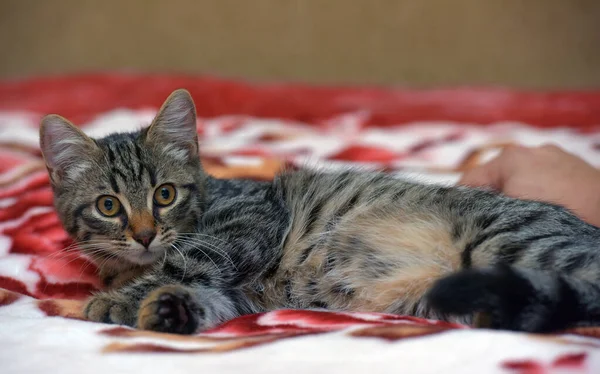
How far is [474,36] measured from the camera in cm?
330

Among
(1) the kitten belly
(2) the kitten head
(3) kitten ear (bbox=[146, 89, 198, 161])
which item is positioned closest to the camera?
(1) the kitten belly

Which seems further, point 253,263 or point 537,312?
point 253,263

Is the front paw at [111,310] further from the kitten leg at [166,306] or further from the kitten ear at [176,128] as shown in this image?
the kitten ear at [176,128]

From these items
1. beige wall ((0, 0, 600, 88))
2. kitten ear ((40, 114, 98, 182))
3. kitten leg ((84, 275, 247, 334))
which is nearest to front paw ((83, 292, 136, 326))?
kitten leg ((84, 275, 247, 334))

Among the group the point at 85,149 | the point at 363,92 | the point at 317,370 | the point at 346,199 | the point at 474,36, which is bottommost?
the point at 317,370

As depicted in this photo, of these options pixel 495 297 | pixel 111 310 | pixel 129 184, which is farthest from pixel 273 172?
pixel 495 297

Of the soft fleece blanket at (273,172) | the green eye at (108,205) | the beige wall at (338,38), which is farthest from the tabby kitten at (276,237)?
the beige wall at (338,38)

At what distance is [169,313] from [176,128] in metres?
0.55

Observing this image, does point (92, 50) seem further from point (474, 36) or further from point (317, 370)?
point (317, 370)

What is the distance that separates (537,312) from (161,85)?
7.74 feet

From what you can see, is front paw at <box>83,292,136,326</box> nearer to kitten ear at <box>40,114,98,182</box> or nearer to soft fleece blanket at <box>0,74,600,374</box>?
soft fleece blanket at <box>0,74,600,374</box>

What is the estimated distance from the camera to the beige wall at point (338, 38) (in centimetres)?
327

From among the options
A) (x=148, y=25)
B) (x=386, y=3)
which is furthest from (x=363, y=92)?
(x=148, y=25)

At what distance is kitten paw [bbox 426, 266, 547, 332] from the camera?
3.11ft
